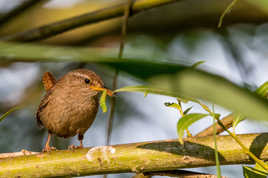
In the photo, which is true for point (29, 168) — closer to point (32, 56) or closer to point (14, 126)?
point (32, 56)

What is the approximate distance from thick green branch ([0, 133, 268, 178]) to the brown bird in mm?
1558

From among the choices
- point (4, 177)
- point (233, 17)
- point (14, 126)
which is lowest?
point (4, 177)

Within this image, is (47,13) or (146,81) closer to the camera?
(146,81)

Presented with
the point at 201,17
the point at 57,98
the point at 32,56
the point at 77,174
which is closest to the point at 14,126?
the point at 57,98

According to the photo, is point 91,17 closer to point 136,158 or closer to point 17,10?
point 136,158

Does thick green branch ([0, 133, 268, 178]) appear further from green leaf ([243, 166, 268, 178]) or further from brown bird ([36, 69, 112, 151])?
brown bird ([36, 69, 112, 151])

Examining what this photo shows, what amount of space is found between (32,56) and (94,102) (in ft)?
8.70

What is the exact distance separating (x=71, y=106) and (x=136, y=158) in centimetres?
185

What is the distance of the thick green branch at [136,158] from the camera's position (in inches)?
42.9

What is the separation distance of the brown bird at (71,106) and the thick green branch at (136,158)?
61.3 inches

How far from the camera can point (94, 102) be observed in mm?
3018

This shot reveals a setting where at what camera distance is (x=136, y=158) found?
3.77 ft

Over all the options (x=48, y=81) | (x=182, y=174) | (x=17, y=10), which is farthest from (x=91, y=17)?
(x=17, y=10)

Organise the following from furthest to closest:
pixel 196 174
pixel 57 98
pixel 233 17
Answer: pixel 233 17, pixel 57 98, pixel 196 174
